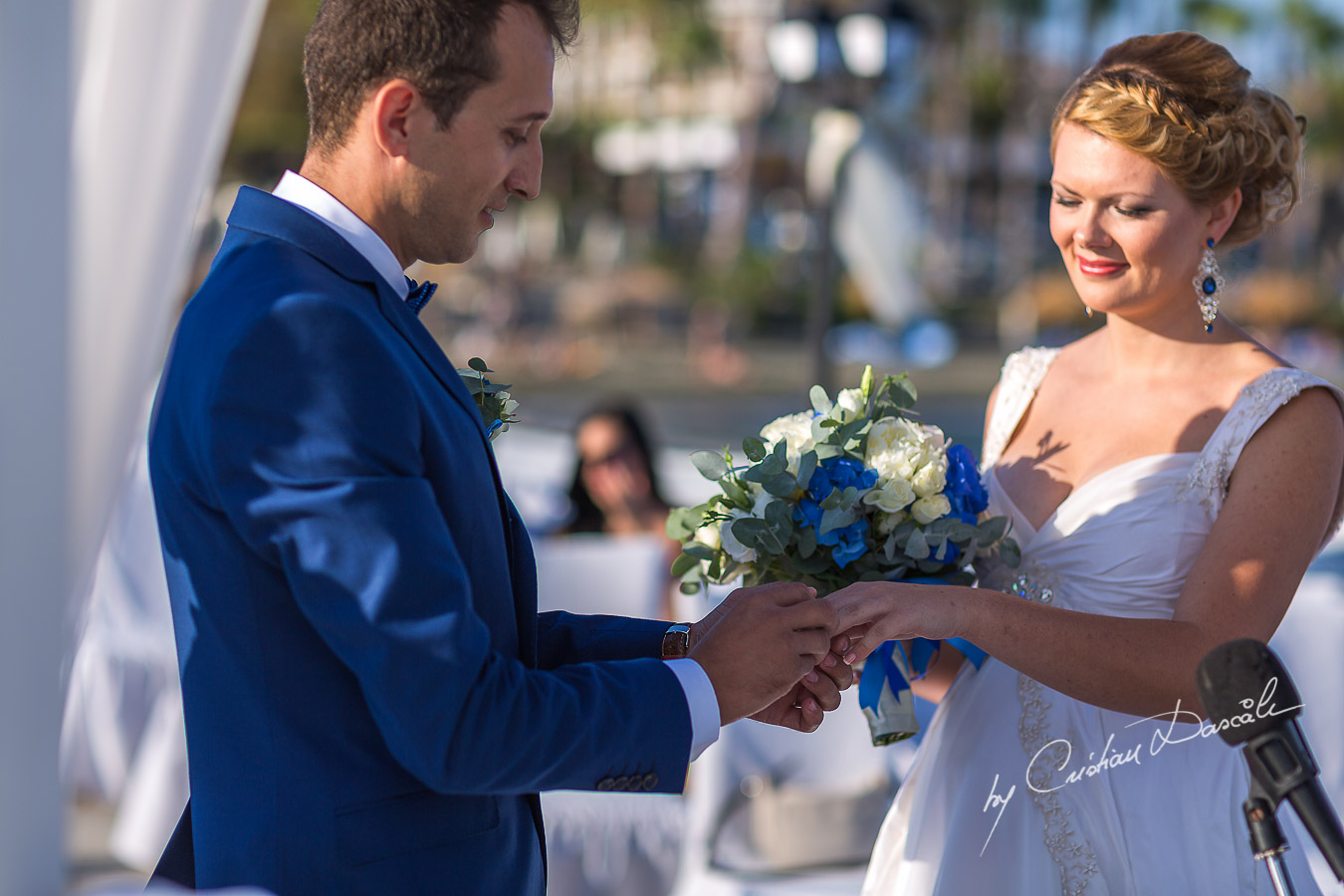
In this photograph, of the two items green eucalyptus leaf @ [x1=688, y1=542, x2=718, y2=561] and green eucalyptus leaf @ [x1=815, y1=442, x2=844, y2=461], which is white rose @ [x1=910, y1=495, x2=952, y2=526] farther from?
green eucalyptus leaf @ [x1=688, y1=542, x2=718, y2=561]

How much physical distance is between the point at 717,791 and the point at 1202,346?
2.07 meters

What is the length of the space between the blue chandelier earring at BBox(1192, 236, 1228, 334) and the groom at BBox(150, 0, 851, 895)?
3.66 feet

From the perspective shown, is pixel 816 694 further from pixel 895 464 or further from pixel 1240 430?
pixel 1240 430

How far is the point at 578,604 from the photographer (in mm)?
4332

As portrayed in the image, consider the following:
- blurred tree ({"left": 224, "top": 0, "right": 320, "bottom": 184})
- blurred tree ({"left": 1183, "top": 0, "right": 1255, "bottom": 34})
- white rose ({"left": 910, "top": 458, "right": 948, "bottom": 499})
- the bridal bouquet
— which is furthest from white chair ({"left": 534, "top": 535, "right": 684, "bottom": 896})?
blurred tree ({"left": 1183, "top": 0, "right": 1255, "bottom": 34})

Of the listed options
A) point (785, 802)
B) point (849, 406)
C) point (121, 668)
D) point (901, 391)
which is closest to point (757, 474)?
point (849, 406)

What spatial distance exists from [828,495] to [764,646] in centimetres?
49

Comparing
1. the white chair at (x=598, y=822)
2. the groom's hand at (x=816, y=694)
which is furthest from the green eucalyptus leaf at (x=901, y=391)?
the white chair at (x=598, y=822)

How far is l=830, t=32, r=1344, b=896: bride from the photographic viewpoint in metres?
2.05

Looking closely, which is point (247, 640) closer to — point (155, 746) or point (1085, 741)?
point (1085, 741)

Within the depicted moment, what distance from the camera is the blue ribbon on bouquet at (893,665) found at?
2.33m

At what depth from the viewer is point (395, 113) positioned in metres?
1.58

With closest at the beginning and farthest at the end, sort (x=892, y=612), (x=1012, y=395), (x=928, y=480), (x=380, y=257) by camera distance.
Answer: (x=380, y=257) → (x=892, y=612) → (x=928, y=480) → (x=1012, y=395)

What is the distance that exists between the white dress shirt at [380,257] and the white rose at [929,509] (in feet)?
2.27
